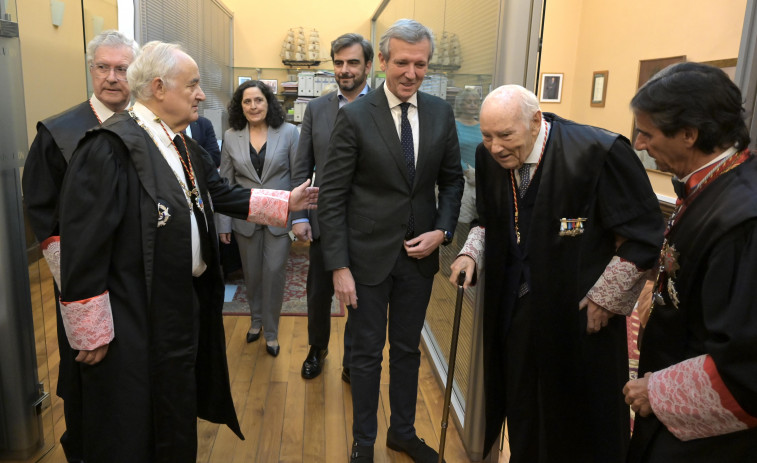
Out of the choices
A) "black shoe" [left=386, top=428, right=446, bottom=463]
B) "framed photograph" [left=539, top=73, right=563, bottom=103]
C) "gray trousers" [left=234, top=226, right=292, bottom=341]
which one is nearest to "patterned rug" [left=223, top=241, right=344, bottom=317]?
"gray trousers" [left=234, top=226, right=292, bottom=341]

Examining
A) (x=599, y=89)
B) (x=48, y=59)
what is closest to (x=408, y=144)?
(x=48, y=59)

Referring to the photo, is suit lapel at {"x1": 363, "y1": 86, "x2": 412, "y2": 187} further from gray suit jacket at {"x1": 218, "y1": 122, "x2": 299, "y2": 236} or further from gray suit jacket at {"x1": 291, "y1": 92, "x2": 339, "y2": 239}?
gray suit jacket at {"x1": 218, "y1": 122, "x2": 299, "y2": 236}

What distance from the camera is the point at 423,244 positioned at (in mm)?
2107

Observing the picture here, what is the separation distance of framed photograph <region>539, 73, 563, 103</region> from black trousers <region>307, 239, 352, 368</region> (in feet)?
14.9

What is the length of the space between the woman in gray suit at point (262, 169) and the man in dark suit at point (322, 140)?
18.0 inches

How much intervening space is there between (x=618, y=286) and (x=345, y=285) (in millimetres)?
960

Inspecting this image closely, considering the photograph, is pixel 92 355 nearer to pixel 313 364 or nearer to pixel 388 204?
pixel 388 204

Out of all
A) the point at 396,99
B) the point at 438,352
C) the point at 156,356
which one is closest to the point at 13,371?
the point at 156,356

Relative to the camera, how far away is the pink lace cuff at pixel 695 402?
3.48ft

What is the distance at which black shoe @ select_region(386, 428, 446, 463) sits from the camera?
231 cm

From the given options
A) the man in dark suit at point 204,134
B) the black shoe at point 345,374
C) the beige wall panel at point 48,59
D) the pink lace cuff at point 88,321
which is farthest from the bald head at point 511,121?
the beige wall panel at point 48,59

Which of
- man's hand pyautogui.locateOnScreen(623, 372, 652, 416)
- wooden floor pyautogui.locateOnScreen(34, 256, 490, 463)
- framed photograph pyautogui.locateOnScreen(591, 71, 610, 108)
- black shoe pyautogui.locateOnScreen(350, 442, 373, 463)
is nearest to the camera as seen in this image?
man's hand pyautogui.locateOnScreen(623, 372, 652, 416)

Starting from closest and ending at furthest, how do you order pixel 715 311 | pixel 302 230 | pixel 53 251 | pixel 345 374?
pixel 715 311 < pixel 53 251 < pixel 302 230 < pixel 345 374

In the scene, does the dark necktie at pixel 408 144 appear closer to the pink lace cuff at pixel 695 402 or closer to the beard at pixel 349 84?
the beard at pixel 349 84
